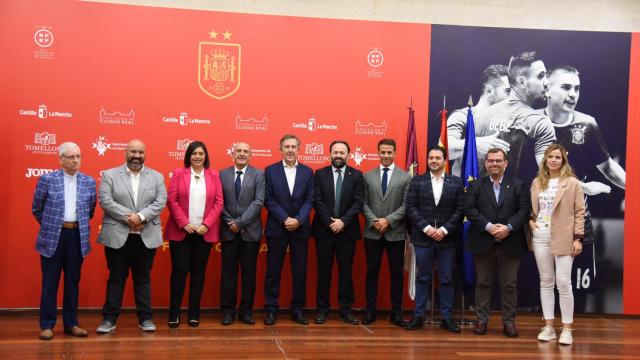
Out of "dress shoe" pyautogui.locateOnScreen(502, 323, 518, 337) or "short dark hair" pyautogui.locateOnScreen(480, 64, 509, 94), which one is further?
"short dark hair" pyautogui.locateOnScreen(480, 64, 509, 94)

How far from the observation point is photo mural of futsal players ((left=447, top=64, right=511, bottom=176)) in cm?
589

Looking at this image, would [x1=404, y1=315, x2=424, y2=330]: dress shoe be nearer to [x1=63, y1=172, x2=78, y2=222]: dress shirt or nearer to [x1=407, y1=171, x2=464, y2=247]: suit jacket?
[x1=407, y1=171, x2=464, y2=247]: suit jacket

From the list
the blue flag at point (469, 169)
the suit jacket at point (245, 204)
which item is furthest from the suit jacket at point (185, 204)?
the blue flag at point (469, 169)

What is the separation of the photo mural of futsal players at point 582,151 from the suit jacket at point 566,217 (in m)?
1.34

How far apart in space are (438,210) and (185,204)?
2.14m

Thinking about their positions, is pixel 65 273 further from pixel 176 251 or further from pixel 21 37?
pixel 21 37

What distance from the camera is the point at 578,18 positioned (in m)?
6.29

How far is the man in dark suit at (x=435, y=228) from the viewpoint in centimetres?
510

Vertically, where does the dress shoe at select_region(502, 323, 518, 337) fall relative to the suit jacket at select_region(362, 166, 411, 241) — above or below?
below

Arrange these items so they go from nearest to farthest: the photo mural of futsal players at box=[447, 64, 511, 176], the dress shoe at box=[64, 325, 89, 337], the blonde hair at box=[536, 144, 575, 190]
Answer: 1. the dress shoe at box=[64, 325, 89, 337]
2. the blonde hair at box=[536, 144, 575, 190]
3. the photo mural of futsal players at box=[447, 64, 511, 176]

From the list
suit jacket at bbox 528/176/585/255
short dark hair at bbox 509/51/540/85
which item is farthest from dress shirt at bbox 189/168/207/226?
short dark hair at bbox 509/51/540/85

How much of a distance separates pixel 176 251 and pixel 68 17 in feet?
8.08

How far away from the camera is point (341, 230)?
17.2 feet

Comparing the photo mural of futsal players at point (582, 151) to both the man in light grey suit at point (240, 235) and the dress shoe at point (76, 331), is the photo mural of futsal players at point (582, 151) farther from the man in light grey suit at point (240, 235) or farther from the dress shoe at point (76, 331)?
the dress shoe at point (76, 331)
